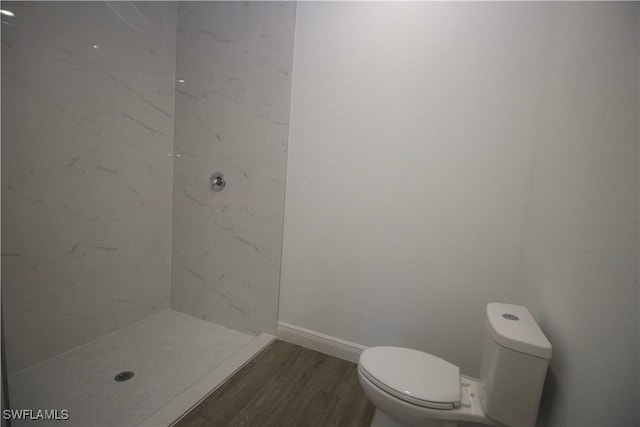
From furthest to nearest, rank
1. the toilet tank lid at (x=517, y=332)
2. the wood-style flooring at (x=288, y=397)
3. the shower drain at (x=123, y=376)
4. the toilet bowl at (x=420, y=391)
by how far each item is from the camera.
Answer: the shower drain at (x=123, y=376)
the wood-style flooring at (x=288, y=397)
the toilet bowl at (x=420, y=391)
the toilet tank lid at (x=517, y=332)

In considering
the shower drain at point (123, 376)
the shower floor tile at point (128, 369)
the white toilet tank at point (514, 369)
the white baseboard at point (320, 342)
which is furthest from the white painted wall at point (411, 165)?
the shower drain at point (123, 376)

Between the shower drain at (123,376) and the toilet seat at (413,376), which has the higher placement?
the toilet seat at (413,376)

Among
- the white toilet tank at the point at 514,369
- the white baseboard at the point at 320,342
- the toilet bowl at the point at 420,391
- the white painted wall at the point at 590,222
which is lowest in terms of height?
the white baseboard at the point at 320,342

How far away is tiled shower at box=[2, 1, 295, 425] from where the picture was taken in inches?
60.1

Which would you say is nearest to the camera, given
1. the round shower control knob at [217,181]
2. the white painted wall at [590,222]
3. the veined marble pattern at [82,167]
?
the white painted wall at [590,222]

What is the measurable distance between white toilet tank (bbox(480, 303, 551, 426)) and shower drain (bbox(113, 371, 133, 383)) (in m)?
1.81

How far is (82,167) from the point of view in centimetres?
178

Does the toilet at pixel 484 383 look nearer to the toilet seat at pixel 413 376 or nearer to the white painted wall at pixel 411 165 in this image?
the toilet seat at pixel 413 376

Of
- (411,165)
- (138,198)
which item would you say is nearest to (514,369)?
(411,165)

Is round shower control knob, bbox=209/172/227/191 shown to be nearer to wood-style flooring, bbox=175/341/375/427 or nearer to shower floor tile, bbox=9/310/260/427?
shower floor tile, bbox=9/310/260/427

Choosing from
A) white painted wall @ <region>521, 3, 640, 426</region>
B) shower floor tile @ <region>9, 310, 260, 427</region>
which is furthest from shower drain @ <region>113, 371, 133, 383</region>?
white painted wall @ <region>521, 3, 640, 426</region>

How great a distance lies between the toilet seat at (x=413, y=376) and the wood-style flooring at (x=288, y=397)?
39 cm

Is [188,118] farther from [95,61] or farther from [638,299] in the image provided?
[638,299]

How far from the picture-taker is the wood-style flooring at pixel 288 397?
4.61 ft
